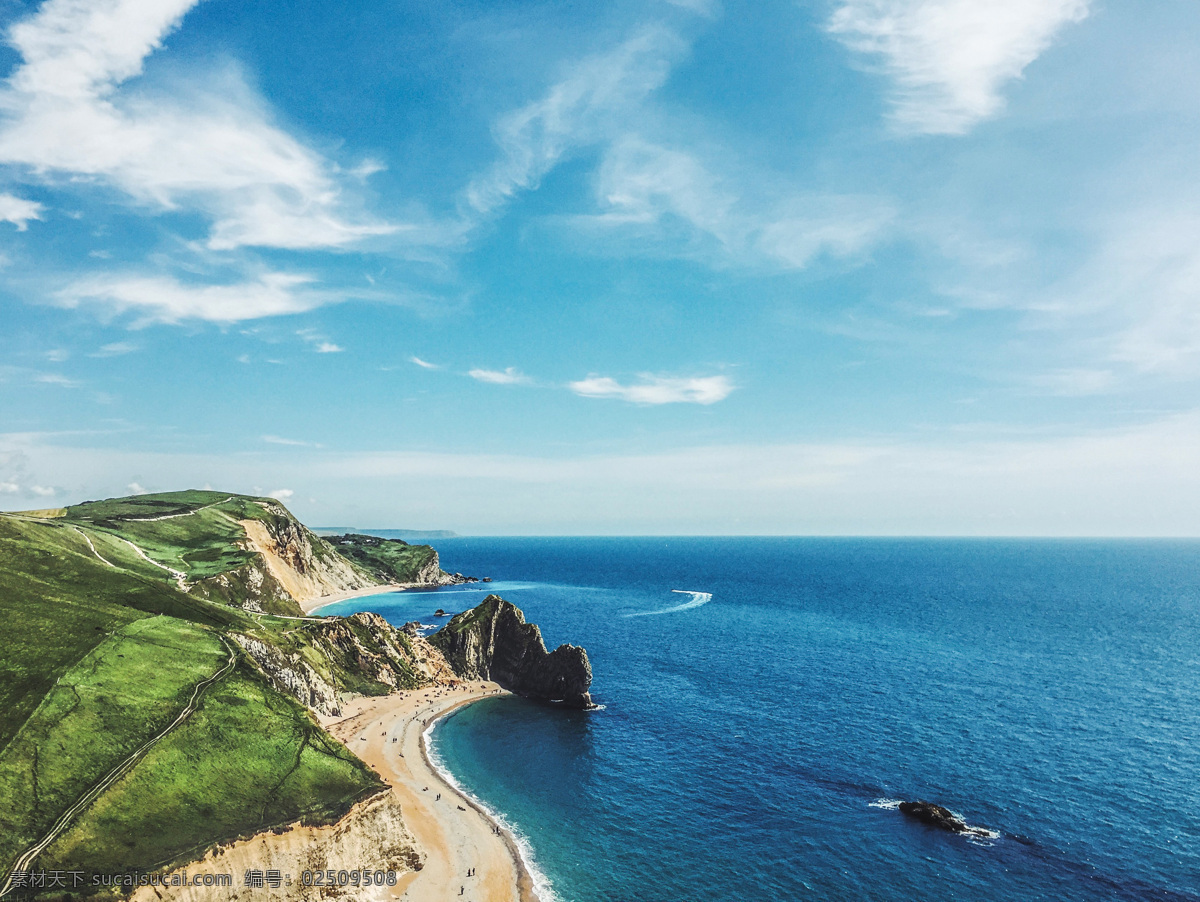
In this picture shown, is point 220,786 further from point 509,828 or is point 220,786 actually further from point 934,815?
point 934,815

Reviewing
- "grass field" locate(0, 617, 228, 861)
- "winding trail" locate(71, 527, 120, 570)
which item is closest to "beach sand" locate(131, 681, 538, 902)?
"grass field" locate(0, 617, 228, 861)

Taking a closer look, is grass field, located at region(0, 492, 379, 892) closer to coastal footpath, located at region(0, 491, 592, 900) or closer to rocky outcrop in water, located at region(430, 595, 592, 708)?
coastal footpath, located at region(0, 491, 592, 900)

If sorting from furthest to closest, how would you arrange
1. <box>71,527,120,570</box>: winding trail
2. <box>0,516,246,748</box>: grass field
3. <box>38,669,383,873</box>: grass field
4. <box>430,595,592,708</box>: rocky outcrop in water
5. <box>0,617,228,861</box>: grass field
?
<box>430,595,592,708</box>: rocky outcrop in water < <box>71,527,120,570</box>: winding trail < <box>0,516,246,748</box>: grass field < <box>0,617,228,861</box>: grass field < <box>38,669,383,873</box>: grass field

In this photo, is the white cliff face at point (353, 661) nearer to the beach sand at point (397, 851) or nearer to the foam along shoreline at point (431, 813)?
the foam along shoreline at point (431, 813)

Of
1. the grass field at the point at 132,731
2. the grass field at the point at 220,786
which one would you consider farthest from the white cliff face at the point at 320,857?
the grass field at the point at 132,731

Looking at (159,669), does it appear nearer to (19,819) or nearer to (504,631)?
(19,819)

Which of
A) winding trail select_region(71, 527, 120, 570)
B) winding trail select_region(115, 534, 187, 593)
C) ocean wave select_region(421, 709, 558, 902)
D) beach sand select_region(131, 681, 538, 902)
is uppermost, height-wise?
winding trail select_region(71, 527, 120, 570)
